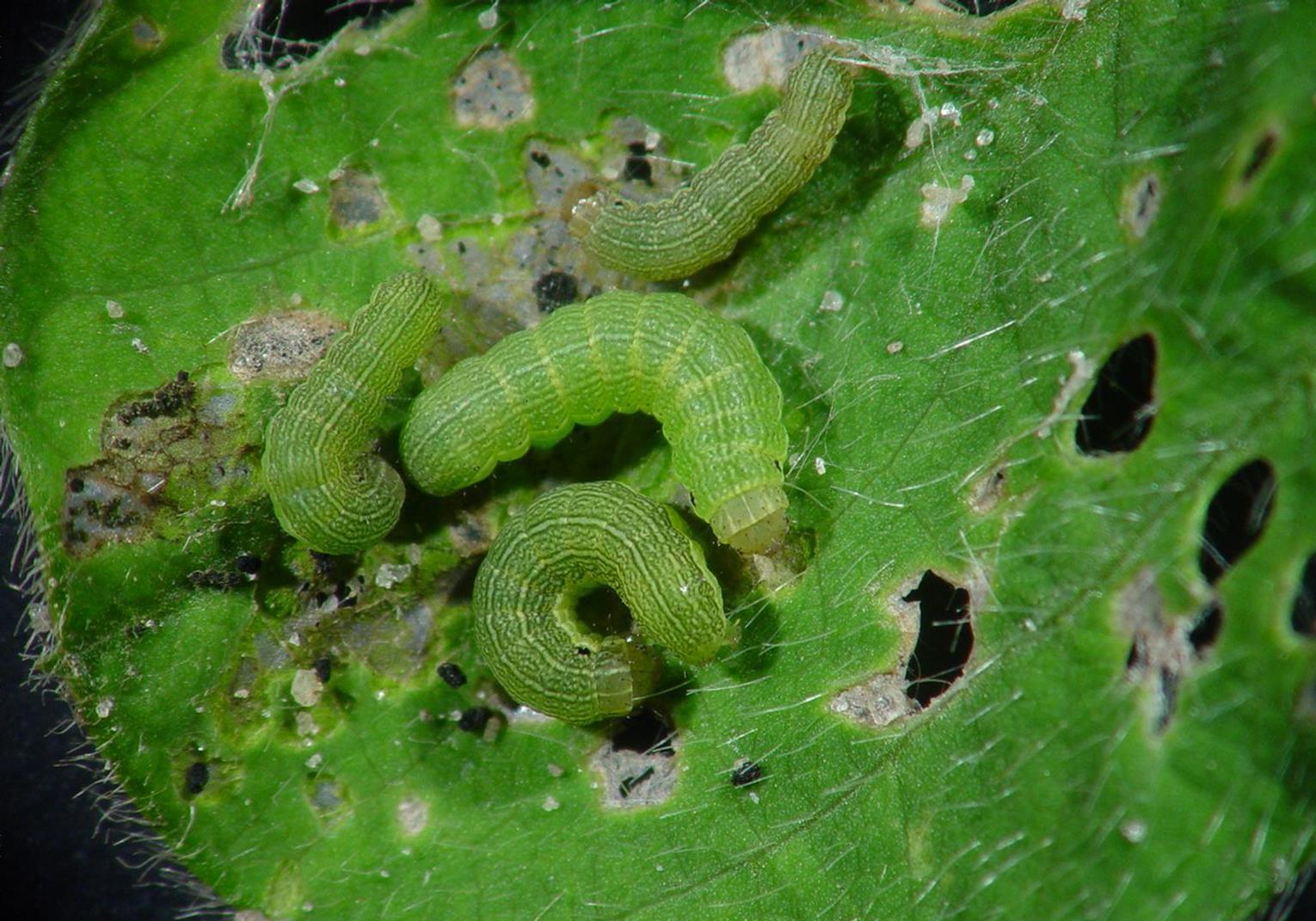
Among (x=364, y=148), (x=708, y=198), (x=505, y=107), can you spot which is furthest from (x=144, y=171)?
(x=708, y=198)

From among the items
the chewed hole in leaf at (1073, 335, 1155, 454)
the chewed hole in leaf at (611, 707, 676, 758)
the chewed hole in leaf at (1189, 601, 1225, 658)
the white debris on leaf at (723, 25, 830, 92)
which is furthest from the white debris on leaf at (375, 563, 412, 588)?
the chewed hole in leaf at (1189, 601, 1225, 658)

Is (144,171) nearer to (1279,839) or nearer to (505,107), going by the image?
A: (505,107)

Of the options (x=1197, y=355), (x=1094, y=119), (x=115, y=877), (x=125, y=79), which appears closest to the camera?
(x=1197, y=355)

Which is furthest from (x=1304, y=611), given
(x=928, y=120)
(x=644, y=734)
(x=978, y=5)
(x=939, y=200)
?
(x=978, y=5)

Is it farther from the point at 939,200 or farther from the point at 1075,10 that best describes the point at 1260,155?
the point at 939,200

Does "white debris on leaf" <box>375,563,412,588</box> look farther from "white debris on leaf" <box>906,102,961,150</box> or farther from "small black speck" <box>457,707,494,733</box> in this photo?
"white debris on leaf" <box>906,102,961,150</box>
